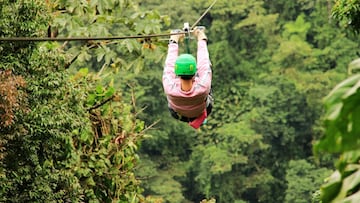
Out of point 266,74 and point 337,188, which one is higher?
point 266,74

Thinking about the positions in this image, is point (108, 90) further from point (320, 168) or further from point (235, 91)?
point (235, 91)

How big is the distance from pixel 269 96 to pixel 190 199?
3.79m

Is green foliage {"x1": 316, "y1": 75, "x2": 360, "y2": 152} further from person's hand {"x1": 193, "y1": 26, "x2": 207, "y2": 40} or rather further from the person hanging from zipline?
person's hand {"x1": 193, "y1": 26, "x2": 207, "y2": 40}

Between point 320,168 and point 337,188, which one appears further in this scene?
point 320,168

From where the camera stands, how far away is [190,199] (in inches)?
907

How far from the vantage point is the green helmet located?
10.0 feet

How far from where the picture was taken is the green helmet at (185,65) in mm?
3051

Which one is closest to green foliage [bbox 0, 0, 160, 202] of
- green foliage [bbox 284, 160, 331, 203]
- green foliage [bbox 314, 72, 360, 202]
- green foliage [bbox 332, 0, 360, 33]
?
green foliage [bbox 332, 0, 360, 33]

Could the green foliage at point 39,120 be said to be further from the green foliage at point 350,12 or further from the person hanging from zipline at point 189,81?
the green foliage at point 350,12

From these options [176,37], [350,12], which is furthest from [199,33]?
[350,12]

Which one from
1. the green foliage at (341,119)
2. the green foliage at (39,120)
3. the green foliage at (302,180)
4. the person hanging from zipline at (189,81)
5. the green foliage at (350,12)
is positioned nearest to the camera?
the green foliage at (341,119)

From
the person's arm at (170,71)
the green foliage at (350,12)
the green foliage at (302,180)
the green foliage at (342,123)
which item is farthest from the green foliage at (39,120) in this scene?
the green foliage at (302,180)

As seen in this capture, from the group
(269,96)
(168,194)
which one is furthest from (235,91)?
(168,194)

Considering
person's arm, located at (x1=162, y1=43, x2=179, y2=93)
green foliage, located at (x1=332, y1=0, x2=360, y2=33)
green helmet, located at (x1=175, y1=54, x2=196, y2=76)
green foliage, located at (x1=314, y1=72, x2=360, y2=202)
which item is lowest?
green foliage, located at (x1=314, y1=72, x2=360, y2=202)
